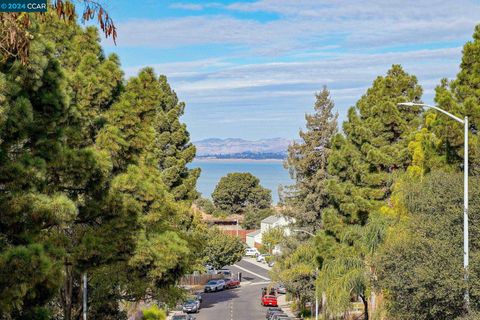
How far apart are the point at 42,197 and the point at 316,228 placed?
1429 inches

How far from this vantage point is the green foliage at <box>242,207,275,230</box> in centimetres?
11869

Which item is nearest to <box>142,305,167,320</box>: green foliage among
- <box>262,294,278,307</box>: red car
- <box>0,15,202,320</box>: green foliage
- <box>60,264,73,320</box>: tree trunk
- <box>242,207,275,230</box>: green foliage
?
<box>0,15,202,320</box>: green foliage

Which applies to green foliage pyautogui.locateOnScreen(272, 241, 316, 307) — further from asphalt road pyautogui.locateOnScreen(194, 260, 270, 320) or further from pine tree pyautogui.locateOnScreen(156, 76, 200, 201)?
pine tree pyautogui.locateOnScreen(156, 76, 200, 201)

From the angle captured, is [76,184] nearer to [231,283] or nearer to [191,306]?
[191,306]

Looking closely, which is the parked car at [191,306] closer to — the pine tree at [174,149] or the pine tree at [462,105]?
the pine tree at [174,149]

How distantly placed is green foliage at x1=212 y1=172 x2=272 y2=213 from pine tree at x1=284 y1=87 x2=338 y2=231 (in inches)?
2892

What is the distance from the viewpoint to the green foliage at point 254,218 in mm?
118688

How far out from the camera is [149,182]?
22.4 m

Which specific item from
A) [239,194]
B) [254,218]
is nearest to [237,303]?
[254,218]

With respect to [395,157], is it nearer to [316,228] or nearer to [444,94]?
[444,94]

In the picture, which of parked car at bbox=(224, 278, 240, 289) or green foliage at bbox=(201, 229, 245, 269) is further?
green foliage at bbox=(201, 229, 245, 269)

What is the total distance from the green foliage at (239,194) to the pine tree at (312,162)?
7345cm

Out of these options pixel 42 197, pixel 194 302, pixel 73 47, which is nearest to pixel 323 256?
pixel 194 302

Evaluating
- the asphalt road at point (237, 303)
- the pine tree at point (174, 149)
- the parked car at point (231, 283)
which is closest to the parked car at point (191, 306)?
the asphalt road at point (237, 303)
